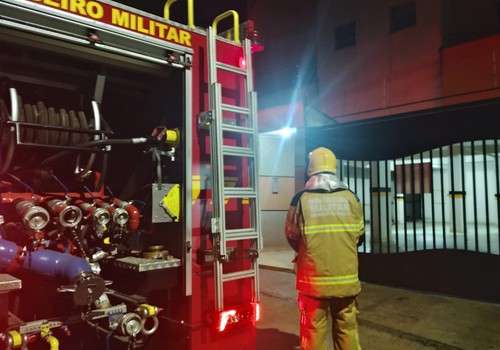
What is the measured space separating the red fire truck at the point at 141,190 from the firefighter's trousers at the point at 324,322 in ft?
1.46

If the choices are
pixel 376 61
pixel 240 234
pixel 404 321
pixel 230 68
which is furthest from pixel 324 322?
pixel 376 61

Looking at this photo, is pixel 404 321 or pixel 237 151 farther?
pixel 404 321

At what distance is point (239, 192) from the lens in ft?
9.36

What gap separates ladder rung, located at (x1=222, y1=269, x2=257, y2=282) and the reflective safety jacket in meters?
0.45

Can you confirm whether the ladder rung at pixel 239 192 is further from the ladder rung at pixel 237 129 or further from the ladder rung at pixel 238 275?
the ladder rung at pixel 238 275

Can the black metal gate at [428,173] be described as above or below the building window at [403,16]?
below

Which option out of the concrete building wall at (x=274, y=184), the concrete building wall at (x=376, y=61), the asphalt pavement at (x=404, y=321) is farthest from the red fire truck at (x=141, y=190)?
the concrete building wall at (x=376, y=61)

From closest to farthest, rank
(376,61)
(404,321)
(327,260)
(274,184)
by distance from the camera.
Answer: (327,260), (404,321), (274,184), (376,61)

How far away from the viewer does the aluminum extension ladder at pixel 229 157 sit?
2.72 meters

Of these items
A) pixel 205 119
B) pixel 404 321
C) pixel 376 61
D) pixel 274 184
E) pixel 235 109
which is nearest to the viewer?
pixel 205 119

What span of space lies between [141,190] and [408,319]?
4108mm

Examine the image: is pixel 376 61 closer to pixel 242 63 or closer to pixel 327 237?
pixel 242 63

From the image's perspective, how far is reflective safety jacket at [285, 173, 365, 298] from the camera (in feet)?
9.98

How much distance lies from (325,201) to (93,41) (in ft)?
6.47
